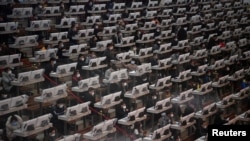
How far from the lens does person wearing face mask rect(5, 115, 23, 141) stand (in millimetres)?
10633

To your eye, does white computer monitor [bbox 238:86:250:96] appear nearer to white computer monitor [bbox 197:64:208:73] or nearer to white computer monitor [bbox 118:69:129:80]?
white computer monitor [bbox 197:64:208:73]

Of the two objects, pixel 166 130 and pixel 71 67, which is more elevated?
pixel 71 67

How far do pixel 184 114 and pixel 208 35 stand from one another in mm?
6696

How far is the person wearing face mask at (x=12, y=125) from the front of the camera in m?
10.6

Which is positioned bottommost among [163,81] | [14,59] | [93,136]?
[93,136]

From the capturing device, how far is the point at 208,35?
65.2ft

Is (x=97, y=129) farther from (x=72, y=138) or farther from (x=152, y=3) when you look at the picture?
(x=152, y=3)

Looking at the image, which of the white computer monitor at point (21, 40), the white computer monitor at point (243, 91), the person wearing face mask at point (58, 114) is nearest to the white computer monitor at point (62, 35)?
the white computer monitor at point (21, 40)

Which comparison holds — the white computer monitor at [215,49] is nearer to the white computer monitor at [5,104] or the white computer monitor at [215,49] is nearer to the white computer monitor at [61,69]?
the white computer monitor at [61,69]

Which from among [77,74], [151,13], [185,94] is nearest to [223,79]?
[185,94]

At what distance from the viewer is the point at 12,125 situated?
10750 millimetres

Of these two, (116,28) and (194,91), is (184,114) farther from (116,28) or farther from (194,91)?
(116,28)

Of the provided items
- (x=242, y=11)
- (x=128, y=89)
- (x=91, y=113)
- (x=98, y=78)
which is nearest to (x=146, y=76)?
(x=128, y=89)

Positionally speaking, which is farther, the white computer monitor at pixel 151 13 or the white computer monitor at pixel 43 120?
the white computer monitor at pixel 151 13
